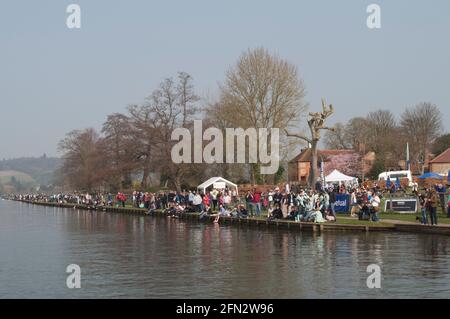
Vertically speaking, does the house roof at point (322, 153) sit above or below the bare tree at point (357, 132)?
below

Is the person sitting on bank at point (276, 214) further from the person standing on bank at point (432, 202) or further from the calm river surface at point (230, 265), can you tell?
the person standing on bank at point (432, 202)

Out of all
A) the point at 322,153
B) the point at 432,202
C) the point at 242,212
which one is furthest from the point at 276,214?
the point at 322,153

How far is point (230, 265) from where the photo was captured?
2230 centimetres

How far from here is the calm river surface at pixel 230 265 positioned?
693 inches

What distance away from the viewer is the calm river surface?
1761cm

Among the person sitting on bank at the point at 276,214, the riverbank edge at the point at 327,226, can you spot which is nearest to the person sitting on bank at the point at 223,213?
the riverbank edge at the point at 327,226

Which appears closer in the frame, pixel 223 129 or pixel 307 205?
pixel 307 205

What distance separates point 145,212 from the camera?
6112cm

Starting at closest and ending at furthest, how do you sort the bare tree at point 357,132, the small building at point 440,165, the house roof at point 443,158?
the small building at point 440,165
the house roof at point 443,158
the bare tree at point 357,132

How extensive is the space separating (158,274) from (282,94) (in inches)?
2087

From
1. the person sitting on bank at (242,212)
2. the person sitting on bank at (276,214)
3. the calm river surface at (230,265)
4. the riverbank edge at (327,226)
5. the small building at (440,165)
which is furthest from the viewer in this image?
the small building at (440,165)

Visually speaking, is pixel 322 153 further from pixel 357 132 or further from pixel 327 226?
pixel 327 226

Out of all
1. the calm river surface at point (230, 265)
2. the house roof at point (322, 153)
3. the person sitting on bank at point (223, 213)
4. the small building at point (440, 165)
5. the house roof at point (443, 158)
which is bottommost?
the calm river surface at point (230, 265)
